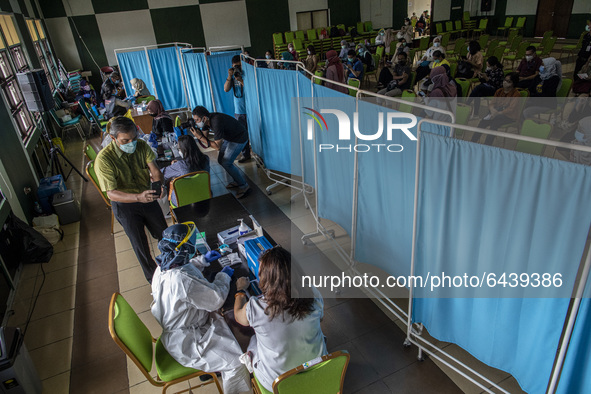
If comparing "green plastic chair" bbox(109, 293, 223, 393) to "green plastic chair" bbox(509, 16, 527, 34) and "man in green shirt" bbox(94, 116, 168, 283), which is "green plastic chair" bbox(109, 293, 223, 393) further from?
"green plastic chair" bbox(509, 16, 527, 34)

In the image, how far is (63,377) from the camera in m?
3.18

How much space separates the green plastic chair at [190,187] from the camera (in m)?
4.25

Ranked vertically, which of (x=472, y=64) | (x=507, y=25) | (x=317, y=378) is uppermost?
(x=507, y=25)

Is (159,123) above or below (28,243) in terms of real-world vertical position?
above

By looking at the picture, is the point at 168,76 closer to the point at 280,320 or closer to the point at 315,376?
the point at 280,320

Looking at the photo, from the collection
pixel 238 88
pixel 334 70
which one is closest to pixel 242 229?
pixel 238 88

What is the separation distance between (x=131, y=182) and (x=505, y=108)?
5432 mm

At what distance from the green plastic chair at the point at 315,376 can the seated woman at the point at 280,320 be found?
8.7 inches

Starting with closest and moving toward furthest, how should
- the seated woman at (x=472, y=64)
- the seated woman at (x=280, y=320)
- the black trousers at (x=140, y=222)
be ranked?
the seated woman at (x=280, y=320) < the black trousers at (x=140, y=222) < the seated woman at (x=472, y=64)

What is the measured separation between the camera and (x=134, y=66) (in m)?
10.6

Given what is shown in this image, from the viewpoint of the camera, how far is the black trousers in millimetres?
3659

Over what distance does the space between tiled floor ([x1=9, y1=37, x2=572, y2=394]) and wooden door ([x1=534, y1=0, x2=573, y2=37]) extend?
51.7ft

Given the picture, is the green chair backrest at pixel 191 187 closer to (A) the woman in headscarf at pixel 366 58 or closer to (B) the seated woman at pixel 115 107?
(B) the seated woman at pixel 115 107

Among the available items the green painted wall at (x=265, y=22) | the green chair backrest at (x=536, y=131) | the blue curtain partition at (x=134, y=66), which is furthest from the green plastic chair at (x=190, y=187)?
the green painted wall at (x=265, y=22)
